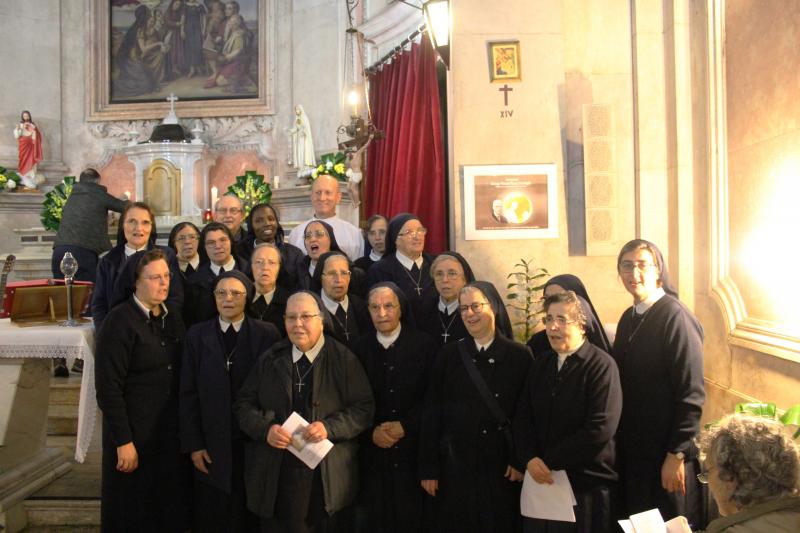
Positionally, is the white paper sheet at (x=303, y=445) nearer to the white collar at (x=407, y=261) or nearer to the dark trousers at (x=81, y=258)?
the white collar at (x=407, y=261)

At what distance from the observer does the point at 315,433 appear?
2834 millimetres

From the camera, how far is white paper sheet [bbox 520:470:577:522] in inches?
106

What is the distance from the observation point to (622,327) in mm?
3154

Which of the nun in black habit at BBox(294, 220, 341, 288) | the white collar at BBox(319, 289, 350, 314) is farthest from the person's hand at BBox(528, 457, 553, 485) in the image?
the nun in black habit at BBox(294, 220, 341, 288)

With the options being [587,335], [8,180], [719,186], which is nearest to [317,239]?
[587,335]

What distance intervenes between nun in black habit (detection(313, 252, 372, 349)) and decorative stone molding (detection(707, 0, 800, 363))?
83.0 inches

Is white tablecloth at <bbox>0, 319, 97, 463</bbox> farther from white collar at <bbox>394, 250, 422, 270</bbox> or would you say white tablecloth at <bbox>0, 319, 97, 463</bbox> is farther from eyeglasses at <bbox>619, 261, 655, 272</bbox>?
eyeglasses at <bbox>619, 261, 655, 272</bbox>

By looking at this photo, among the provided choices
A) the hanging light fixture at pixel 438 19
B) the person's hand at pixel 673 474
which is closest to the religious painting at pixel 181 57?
the hanging light fixture at pixel 438 19

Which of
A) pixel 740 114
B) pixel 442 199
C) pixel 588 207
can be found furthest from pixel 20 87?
pixel 740 114

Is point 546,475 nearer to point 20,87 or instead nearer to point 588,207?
point 588,207

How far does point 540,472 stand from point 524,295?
6.50 feet

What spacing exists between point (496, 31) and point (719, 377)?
2703 millimetres

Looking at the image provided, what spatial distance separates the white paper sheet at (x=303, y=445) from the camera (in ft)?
9.37

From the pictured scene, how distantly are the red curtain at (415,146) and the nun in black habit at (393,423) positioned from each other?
3732mm
